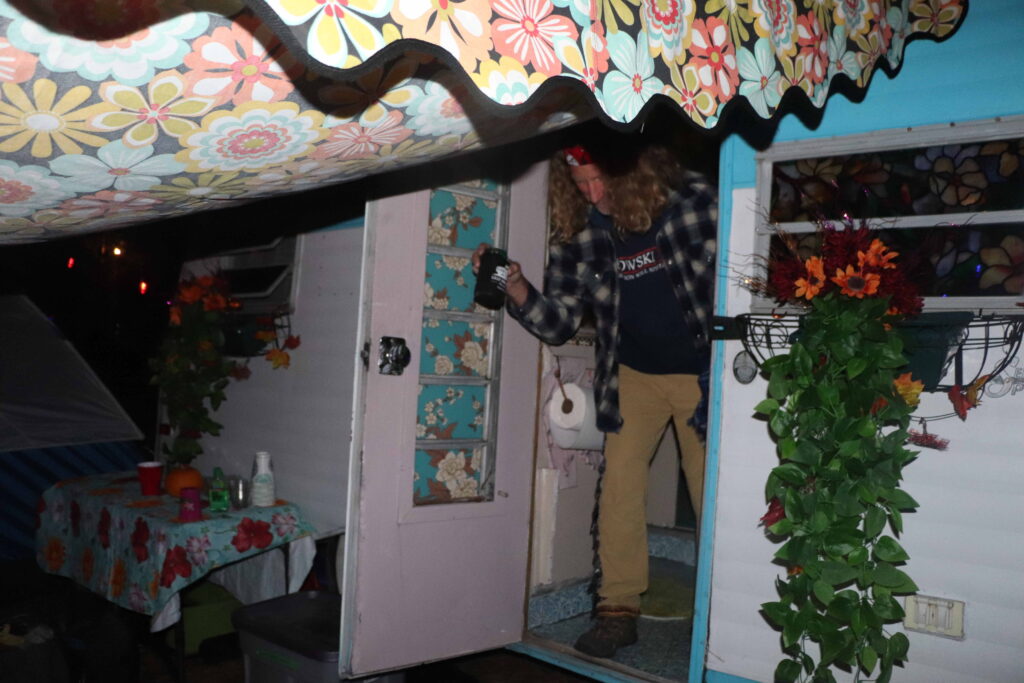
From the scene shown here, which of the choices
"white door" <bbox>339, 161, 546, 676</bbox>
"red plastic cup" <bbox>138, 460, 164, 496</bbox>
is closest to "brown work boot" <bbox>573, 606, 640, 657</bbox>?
"white door" <bbox>339, 161, 546, 676</bbox>

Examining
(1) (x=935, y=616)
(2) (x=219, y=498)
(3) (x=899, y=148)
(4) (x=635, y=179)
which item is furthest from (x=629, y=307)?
(2) (x=219, y=498)

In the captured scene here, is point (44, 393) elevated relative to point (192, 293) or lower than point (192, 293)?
lower

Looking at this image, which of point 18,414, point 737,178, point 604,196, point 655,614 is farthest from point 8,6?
point 18,414

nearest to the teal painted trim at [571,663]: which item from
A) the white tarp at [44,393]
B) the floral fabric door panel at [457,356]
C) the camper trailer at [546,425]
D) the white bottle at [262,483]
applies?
the camper trailer at [546,425]

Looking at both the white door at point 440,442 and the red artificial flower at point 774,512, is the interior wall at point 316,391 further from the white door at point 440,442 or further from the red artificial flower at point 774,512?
the red artificial flower at point 774,512

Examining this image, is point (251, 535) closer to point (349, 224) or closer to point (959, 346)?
point (349, 224)

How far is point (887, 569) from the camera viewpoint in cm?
216

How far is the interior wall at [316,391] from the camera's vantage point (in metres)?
3.46

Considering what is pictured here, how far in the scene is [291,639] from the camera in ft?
9.46

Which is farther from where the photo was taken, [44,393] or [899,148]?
[44,393]

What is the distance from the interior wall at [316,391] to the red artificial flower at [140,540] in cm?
63

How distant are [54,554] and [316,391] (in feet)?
4.74

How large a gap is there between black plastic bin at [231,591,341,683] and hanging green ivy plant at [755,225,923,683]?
58.0 inches

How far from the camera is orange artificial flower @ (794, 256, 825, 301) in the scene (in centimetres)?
227
